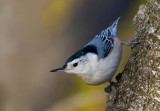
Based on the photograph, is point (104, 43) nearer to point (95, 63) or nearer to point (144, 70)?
point (95, 63)

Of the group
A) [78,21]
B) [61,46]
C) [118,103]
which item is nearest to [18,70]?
[61,46]

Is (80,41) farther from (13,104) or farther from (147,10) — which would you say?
(147,10)

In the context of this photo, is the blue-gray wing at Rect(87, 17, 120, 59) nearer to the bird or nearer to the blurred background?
the bird

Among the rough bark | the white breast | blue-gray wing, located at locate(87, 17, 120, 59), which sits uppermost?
blue-gray wing, located at locate(87, 17, 120, 59)

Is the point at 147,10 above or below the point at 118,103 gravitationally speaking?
above

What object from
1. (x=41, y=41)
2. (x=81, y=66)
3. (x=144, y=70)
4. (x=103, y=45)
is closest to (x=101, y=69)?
(x=81, y=66)

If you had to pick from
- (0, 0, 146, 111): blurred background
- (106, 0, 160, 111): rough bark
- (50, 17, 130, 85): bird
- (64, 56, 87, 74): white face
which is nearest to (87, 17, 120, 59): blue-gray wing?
(50, 17, 130, 85): bird
